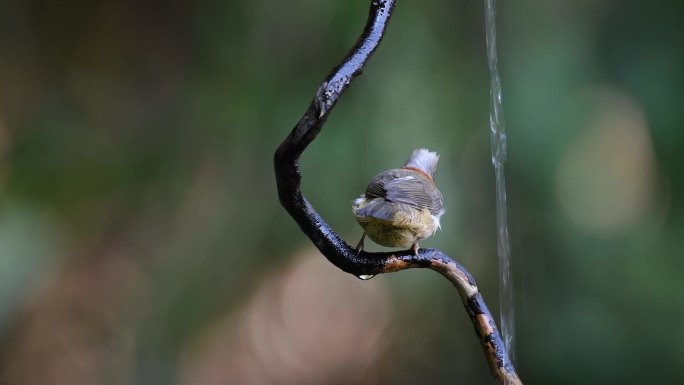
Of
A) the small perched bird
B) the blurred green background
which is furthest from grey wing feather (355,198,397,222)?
the blurred green background

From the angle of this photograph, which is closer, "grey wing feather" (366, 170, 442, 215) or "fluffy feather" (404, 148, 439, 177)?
"grey wing feather" (366, 170, 442, 215)

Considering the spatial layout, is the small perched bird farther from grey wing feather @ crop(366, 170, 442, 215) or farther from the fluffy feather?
the fluffy feather

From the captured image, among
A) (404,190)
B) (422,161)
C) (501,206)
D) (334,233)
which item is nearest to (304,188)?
(501,206)

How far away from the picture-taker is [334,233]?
91 centimetres

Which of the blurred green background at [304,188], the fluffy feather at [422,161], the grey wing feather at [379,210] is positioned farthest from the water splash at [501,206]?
the grey wing feather at [379,210]

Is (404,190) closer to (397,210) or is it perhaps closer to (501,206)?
(397,210)

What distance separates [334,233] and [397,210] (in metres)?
0.21

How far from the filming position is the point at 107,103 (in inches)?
103

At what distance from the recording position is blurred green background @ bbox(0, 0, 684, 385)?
249cm

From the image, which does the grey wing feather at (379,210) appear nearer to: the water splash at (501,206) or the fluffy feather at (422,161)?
the fluffy feather at (422,161)

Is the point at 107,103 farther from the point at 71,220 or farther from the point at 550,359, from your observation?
the point at 550,359

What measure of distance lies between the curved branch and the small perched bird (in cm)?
12

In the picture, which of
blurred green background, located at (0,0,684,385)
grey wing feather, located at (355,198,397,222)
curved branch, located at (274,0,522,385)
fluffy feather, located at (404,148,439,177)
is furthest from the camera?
blurred green background, located at (0,0,684,385)

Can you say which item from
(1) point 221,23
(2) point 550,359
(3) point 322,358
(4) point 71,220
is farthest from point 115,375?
(2) point 550,359
